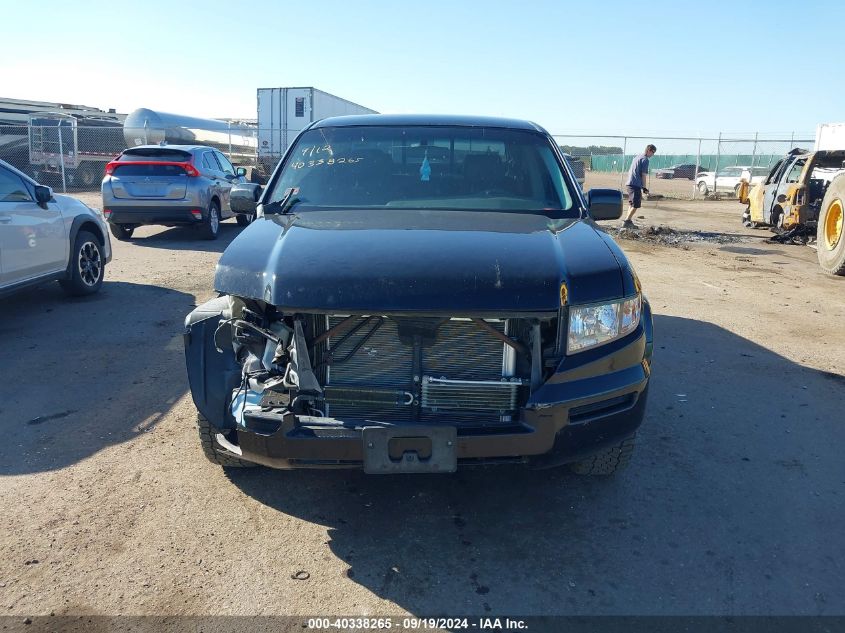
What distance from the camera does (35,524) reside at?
126 inches

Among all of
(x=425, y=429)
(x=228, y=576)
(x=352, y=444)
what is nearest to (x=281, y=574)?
(x=228, y=576)

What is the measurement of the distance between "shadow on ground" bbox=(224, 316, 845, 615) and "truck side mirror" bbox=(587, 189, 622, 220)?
4.51ft

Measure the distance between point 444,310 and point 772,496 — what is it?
2134 millimetres

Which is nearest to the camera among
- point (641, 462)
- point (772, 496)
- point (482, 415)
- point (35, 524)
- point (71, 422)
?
point (482, 415)

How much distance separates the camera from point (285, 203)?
406cm

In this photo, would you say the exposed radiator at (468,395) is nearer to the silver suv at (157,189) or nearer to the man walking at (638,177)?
the silver suv at (157,189)

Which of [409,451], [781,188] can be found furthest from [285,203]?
[781,188]

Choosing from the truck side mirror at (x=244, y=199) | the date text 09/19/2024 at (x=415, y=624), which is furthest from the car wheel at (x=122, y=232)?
the date text 09/19/2024 at (x=415, y=624)

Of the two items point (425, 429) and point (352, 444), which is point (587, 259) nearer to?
point (425, 429)

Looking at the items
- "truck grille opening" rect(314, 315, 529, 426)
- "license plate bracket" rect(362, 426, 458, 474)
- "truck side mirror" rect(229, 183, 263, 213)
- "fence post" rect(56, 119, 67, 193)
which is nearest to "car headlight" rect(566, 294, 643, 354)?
"truck grille opening" rect(314, 315, 529, 426)

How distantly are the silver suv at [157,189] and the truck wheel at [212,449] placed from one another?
8.69 meters

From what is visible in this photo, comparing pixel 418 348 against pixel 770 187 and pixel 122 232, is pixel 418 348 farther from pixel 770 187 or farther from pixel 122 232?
pixel 770 187

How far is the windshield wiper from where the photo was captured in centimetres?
400

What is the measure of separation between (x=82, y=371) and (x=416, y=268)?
144 inches
